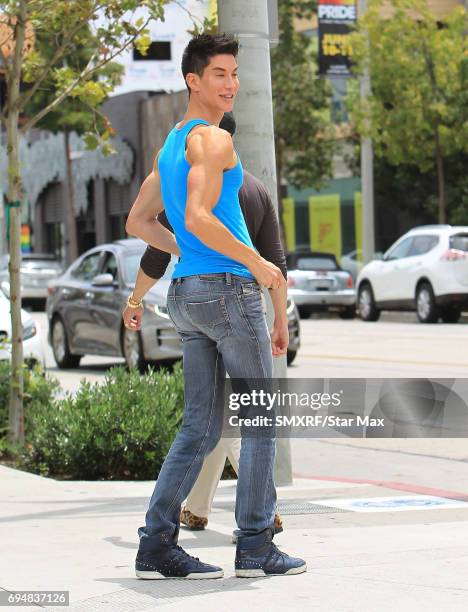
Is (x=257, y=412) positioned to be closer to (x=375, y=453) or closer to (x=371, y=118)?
(x=375, y=453)

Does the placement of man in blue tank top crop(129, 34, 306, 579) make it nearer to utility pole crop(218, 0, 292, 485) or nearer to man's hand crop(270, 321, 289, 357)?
man's hand crop(270, 321, 289, 357)

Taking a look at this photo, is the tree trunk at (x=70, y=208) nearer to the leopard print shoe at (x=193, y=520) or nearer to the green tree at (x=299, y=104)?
the green tree at (x=299, y=104)

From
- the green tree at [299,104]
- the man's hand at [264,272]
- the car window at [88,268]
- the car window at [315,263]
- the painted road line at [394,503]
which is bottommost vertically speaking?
the painted road line at [394,503]

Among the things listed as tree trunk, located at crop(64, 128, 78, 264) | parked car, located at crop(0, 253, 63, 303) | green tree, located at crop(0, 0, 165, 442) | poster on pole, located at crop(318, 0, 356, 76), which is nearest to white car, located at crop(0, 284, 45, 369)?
green tree, located at crop(0, 0, 165, 442)

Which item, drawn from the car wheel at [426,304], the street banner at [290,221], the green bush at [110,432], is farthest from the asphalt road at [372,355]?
the street banner at [290,221]

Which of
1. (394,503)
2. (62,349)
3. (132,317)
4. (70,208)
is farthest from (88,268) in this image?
(70,208)

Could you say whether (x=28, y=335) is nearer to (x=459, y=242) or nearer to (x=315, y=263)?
(x=459, y=242)

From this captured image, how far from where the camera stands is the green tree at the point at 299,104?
1521 inches

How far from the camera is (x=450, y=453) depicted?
10734 mm

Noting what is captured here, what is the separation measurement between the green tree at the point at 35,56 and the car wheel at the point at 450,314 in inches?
666

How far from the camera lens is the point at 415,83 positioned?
112ft

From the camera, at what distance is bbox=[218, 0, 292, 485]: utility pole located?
8516 mm

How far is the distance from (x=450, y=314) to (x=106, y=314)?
10.8 m

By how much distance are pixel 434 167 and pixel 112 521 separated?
102 ft
